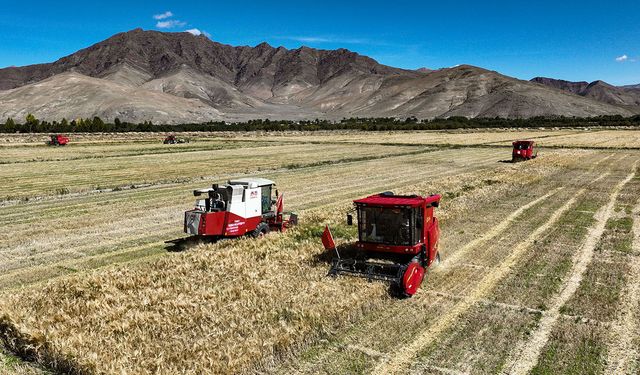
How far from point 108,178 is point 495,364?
3877 cm

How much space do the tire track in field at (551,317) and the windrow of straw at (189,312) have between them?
12.0 feet

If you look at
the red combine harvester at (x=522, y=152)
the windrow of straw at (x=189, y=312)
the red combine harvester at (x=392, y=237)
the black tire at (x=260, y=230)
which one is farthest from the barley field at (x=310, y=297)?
the red combine harvester at (x=522, y=152)

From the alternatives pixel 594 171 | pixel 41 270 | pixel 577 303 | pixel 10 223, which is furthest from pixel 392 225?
pixel 594 171

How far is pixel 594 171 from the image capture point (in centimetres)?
4484

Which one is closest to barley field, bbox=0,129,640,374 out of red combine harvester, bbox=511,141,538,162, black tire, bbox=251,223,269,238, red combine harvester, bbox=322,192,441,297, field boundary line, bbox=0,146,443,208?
red combine harvester, bbox=322,192,441,297

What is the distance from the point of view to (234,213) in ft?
65.9

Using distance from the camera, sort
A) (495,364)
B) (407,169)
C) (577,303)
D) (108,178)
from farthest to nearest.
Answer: (407,169)
(108,178)
(577,303)
(495,364)

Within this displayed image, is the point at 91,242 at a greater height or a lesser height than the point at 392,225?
lesser

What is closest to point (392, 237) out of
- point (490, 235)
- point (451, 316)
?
point (451, 316)

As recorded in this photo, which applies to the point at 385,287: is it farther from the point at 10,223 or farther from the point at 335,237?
the point at 10,223

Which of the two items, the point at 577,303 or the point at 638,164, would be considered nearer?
the point at 577,303

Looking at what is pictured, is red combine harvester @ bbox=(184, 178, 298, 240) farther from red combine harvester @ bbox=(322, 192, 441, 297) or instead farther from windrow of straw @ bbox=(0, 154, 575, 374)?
red combine harvester @ bbox=(322, 192, 441, 297)

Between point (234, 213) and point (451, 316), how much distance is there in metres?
9.99

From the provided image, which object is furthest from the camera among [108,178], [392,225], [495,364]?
[108,178]
